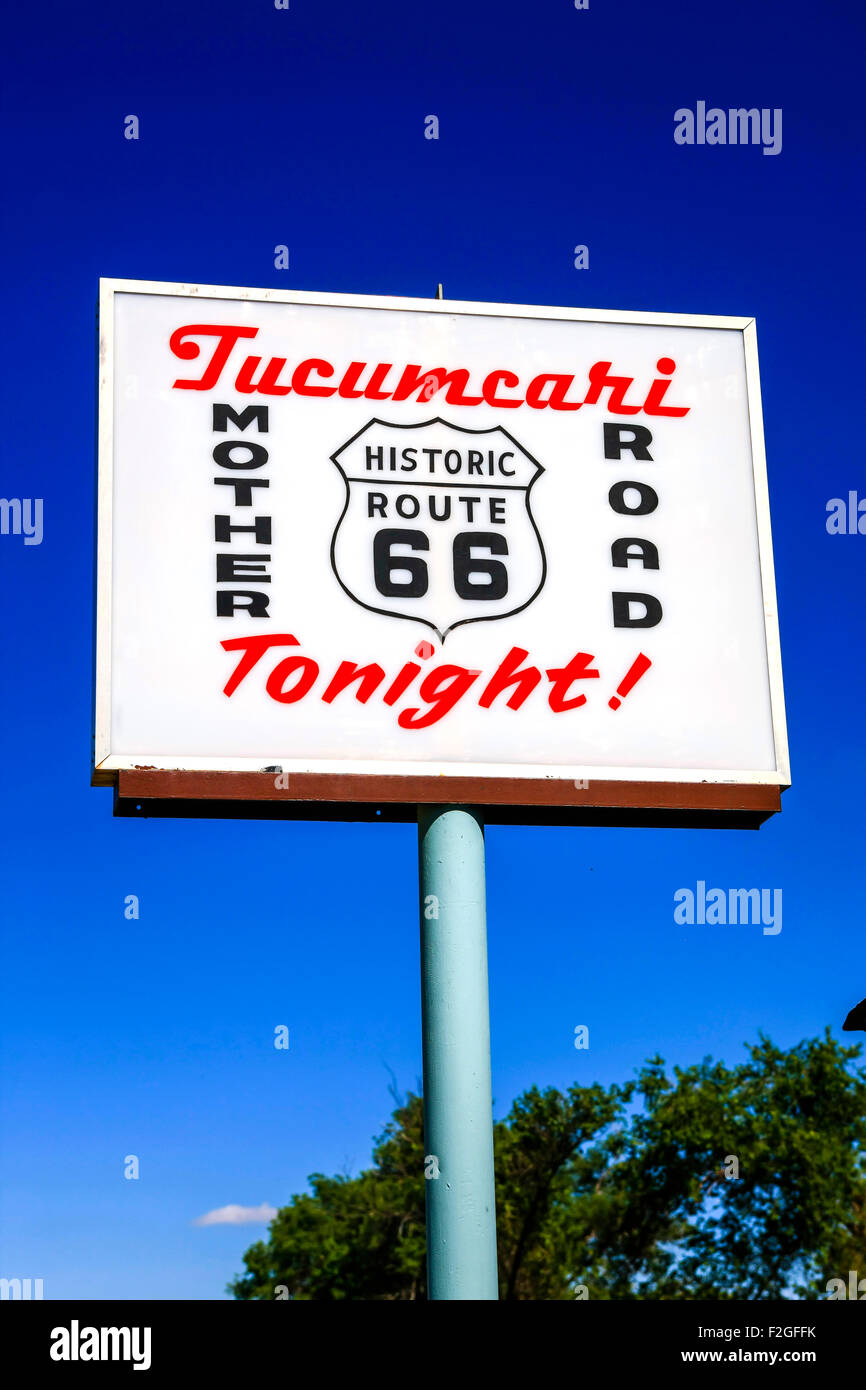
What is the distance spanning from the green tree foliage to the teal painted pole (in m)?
34.5

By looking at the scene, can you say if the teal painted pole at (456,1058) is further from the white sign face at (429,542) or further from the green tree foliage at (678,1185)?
the green tree foliage at (678,1185)

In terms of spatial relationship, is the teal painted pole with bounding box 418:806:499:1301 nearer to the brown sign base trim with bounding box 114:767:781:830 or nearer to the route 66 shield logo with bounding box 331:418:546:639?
the brown sign base trim with bounding box 114:767:781:830

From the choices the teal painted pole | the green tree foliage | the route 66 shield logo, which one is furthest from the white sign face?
the green tree foliage

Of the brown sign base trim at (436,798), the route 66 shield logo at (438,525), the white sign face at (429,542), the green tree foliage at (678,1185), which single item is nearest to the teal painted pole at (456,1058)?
the brown sign base trim at (436,798)

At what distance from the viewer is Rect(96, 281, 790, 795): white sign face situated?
7.18 meters

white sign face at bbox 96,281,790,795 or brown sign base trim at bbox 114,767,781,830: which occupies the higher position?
white sign face at bbox 96,281,790,795

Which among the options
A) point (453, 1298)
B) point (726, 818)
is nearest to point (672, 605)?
point (726, 818)

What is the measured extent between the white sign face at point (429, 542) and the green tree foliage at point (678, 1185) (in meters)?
34.1

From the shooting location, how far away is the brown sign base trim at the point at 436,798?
685 cm

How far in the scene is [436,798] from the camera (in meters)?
7.07

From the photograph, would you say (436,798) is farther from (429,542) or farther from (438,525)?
(438,525)

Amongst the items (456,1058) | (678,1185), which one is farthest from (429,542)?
(678,1185)
